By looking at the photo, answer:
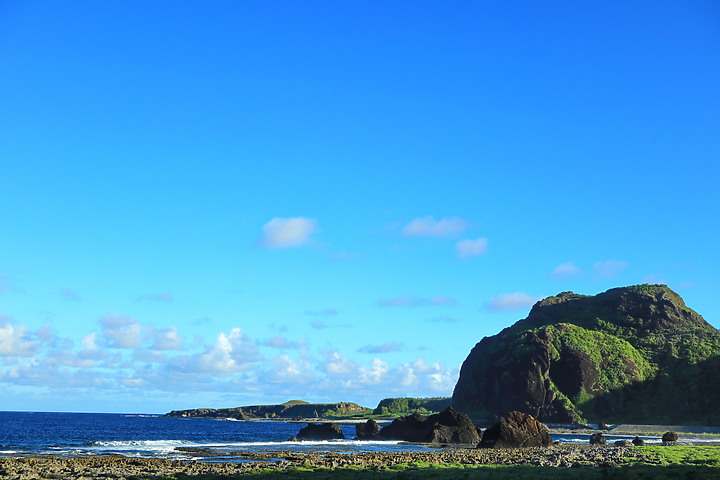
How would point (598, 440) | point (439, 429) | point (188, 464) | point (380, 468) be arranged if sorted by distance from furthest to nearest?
point (439, 429) → point (598, 440) → point (188, 464) → point (380, 468)

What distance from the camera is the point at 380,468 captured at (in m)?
52.6

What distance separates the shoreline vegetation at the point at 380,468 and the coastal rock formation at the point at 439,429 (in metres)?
41.2

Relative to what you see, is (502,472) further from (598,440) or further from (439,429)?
(439,429)

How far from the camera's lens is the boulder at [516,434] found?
87562 millimetres

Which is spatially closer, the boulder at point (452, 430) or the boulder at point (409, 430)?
the boulder at point (452, 430)

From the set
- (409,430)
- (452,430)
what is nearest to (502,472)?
(452,430)

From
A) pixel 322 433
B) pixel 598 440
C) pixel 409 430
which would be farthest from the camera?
pixel 322 433

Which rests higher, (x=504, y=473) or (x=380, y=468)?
(x=380, y=468)

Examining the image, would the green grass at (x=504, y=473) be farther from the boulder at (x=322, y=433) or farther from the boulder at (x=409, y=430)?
the boulder at (x=322, y=433)

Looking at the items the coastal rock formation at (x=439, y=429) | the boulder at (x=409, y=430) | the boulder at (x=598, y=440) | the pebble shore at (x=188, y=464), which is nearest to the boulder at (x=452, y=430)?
the coastal rock formation at (x=439, y=429)

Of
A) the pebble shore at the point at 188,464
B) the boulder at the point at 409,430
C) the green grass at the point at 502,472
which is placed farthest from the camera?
the boulder at the point at 409,430

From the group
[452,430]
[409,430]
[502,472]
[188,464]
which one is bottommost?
[409,430]

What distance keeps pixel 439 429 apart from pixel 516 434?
20743mm

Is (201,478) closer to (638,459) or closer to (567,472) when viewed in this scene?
(567,472)
